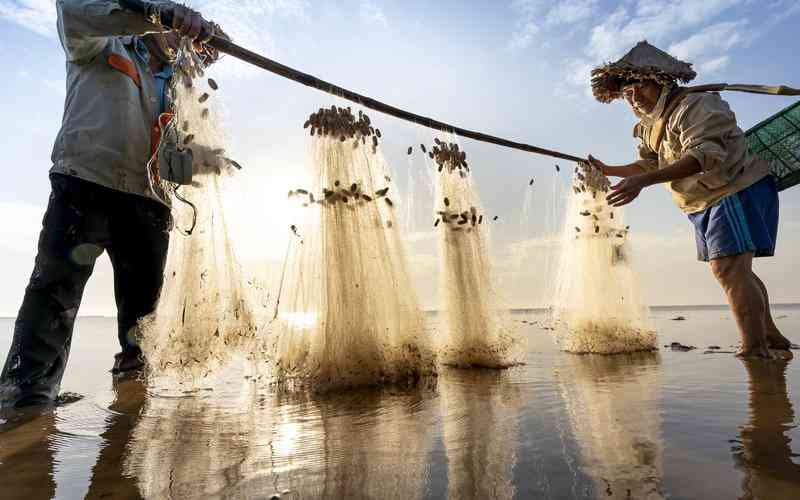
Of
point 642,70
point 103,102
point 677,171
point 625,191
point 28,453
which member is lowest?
point 28,453

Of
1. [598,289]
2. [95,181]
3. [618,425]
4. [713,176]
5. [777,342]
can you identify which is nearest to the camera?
[618,425]

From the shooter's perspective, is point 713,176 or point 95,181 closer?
point 95,181

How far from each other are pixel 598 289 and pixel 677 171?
1.79 m

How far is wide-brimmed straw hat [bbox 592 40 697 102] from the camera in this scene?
450cm

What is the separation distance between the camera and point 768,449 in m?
1.63

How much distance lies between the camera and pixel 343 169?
142 inches

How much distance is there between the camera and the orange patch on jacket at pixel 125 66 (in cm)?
344

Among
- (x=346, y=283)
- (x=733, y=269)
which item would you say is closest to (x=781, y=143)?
(x=733, y=269)

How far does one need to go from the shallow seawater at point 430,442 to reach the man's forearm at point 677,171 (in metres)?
1.56

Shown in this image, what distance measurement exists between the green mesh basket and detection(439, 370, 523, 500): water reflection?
3.94 meters

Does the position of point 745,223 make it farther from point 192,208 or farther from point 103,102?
point 103,102

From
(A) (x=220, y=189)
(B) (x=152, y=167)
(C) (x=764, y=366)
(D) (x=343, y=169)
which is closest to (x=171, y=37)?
(B) (x=152, y=167)

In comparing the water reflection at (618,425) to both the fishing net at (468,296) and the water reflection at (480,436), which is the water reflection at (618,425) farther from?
the fishing net at (468,296)

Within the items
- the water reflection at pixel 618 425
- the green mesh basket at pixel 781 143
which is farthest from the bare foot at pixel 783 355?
the green mesh basket at pixel 781 143
